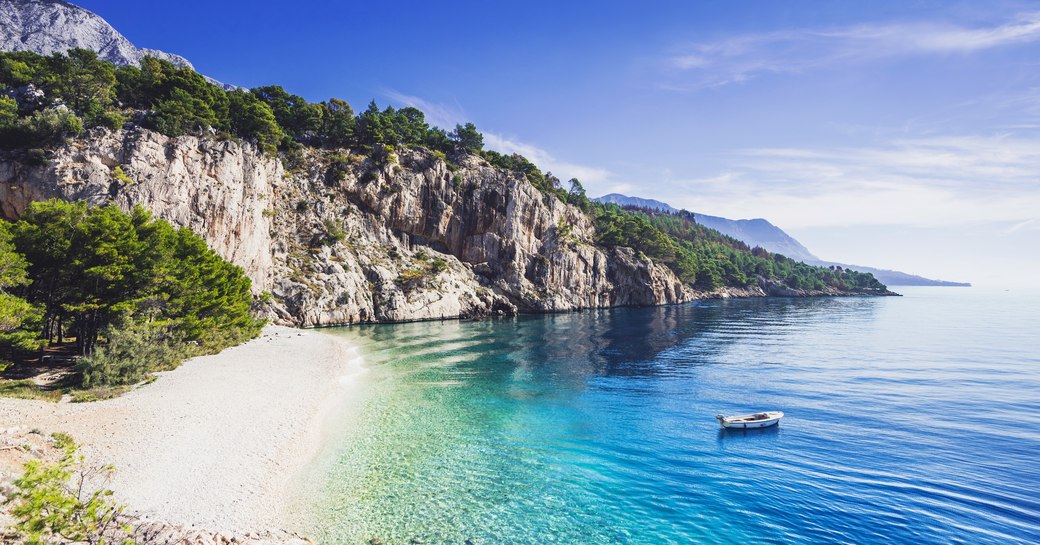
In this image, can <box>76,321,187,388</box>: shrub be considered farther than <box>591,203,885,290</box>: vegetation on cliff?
No

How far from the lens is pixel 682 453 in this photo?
67.0ft

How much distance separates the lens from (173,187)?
56.2 meters

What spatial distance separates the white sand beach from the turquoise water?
1898 mm

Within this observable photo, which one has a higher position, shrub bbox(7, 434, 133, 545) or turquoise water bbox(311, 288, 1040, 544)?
shrub bbox(7, 434, 133, 545)

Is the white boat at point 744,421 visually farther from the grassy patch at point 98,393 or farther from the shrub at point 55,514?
the grassy patch at point 98,393

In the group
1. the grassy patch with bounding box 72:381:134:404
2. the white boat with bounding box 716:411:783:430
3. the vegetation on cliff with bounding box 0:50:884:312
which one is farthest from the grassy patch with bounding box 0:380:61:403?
the vegetation on cliff with bounding box 0:50:884:312

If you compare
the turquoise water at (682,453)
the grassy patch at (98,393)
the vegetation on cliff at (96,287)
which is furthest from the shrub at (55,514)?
the vegetation on cliff at (96,287)

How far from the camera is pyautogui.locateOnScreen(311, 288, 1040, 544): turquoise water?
14430 millimetres

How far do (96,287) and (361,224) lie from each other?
203ft

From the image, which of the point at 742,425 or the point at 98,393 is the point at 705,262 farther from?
the point at 98,393

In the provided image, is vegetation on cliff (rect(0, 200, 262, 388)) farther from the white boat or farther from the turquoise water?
the white boat

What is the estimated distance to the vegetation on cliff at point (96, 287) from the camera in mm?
23297

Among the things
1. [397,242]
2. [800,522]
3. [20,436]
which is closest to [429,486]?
[800,522]

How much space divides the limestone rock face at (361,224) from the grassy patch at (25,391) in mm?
38662
